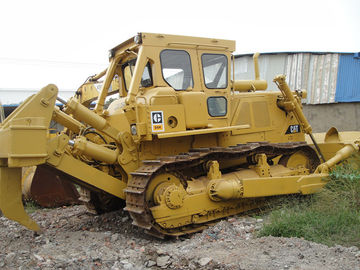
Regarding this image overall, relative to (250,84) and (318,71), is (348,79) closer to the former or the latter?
(318,71)

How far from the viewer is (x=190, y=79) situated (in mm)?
6336

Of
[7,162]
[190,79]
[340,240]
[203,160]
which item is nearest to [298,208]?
[340,240]

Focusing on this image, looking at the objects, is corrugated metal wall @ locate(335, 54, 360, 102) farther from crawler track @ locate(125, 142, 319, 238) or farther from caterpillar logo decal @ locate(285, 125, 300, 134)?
crawler track @ locate(125, 142, 319, 238)

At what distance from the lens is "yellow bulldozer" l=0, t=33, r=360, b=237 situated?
523 cm

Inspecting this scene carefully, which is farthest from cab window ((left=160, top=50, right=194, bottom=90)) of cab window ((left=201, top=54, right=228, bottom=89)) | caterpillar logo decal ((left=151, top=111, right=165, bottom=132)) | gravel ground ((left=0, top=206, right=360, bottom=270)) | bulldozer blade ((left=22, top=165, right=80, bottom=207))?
bulldozer blade ((left=22, top=165, right=80, bottom=207))

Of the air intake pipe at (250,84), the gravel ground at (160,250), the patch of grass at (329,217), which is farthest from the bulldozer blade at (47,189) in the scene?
the patch of grass at (329,217)

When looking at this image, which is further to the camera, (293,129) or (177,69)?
(293,129)

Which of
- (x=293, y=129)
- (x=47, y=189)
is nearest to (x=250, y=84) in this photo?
(x=293, y=129)

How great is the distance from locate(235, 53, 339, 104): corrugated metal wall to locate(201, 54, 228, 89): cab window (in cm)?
1128

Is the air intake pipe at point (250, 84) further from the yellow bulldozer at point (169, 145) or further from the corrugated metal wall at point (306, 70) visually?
the corrugated metal wall at point (306, 70)

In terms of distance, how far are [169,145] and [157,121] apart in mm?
748

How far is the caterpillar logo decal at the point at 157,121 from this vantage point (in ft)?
18.3

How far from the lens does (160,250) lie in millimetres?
4926

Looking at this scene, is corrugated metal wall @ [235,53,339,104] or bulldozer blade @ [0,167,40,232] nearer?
bulldozer blade @ [0,167,40,232]
